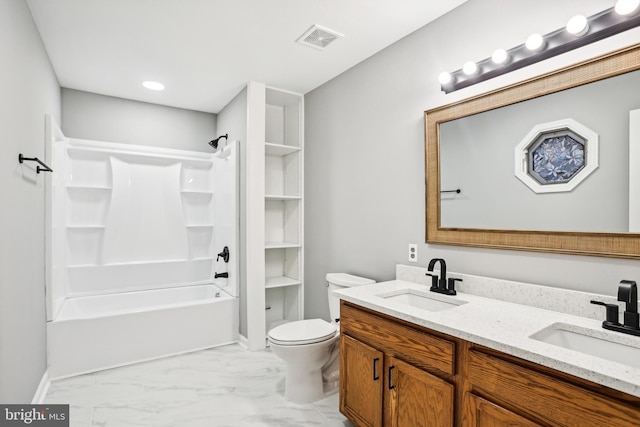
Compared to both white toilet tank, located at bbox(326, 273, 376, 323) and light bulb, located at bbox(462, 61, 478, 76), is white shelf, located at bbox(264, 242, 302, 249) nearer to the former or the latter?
white toilet tank, located at bbox(326, 273, 376, 323)

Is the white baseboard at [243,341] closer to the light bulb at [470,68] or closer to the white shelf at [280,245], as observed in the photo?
the white shelf at [280,245]

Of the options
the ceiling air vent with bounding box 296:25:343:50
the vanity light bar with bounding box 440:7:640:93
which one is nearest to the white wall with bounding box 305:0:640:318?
the vanity light bar with bounding box 440:7:640:93

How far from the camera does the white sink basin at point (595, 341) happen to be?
3.93 ft

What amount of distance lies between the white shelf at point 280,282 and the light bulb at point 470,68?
2343 mm

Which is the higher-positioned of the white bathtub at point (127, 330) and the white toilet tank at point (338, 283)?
the white toilet tank at point (338, 283)

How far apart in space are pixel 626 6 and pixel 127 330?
12.1 feet

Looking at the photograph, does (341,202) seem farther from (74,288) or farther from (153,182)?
(74,288)

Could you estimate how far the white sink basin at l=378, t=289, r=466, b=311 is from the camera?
1.83m

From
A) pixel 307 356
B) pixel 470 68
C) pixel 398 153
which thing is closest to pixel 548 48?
pixel 470 68

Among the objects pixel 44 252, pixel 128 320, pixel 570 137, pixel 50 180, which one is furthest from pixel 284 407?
pixel 50 180

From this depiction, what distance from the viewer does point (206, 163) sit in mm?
4113

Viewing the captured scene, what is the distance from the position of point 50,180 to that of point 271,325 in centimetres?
230

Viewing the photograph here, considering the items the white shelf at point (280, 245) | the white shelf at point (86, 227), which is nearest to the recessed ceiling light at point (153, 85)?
the white shelf at point (86, 227)

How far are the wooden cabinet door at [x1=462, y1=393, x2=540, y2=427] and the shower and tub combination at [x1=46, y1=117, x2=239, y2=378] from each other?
2513 mm
